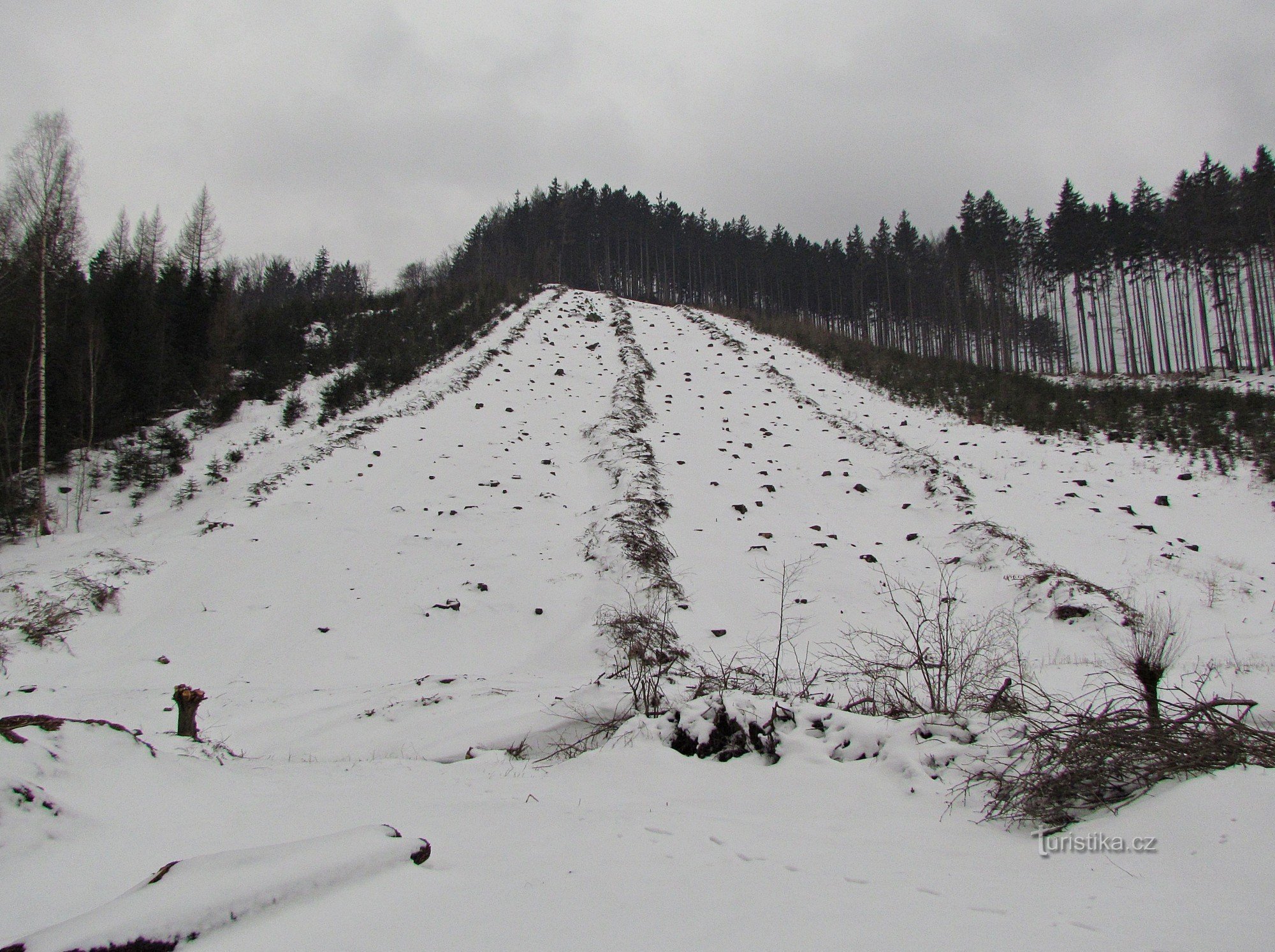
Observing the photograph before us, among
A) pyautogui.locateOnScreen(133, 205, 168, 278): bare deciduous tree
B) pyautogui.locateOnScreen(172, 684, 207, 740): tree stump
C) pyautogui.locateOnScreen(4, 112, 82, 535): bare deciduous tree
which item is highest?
A: pyautogui.locateOnScreen(133, 205, 168, 278): bare deciduous tree

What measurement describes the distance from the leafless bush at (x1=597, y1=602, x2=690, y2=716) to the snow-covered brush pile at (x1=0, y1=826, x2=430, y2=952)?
2614mm

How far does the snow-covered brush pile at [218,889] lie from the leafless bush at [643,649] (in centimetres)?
261

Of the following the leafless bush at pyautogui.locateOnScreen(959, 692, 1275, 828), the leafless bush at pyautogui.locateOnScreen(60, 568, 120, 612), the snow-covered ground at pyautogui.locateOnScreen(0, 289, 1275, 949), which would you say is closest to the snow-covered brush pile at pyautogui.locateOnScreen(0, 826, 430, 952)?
the snow-covered ground at pyautogui.locateOnScreen(0, 289, 1275, 949)

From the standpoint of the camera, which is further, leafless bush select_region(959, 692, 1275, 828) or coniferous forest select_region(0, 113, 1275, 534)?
coniferous forest select_region(0, 113, 1275, 534)

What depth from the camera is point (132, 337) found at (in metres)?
16.6

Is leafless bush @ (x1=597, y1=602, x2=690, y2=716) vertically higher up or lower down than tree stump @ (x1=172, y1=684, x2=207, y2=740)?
lower down

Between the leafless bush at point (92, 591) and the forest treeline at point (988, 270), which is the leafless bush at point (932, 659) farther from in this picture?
the forest treeline at point (988, 270)

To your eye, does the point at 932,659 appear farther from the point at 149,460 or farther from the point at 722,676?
the point at 149,460

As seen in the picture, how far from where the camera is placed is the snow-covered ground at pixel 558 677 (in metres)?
1.90

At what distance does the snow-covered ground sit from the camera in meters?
1.90

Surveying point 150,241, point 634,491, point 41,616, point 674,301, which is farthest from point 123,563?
point 674,301

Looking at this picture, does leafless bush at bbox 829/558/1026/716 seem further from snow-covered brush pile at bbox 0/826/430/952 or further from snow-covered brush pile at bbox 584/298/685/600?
snow-covered brush pile at bbox 0/826/430/952

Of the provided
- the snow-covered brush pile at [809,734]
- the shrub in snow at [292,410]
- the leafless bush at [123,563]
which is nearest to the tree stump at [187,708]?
the snow-covered brush pile at [809,734]

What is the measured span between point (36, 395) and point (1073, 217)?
179 feet
